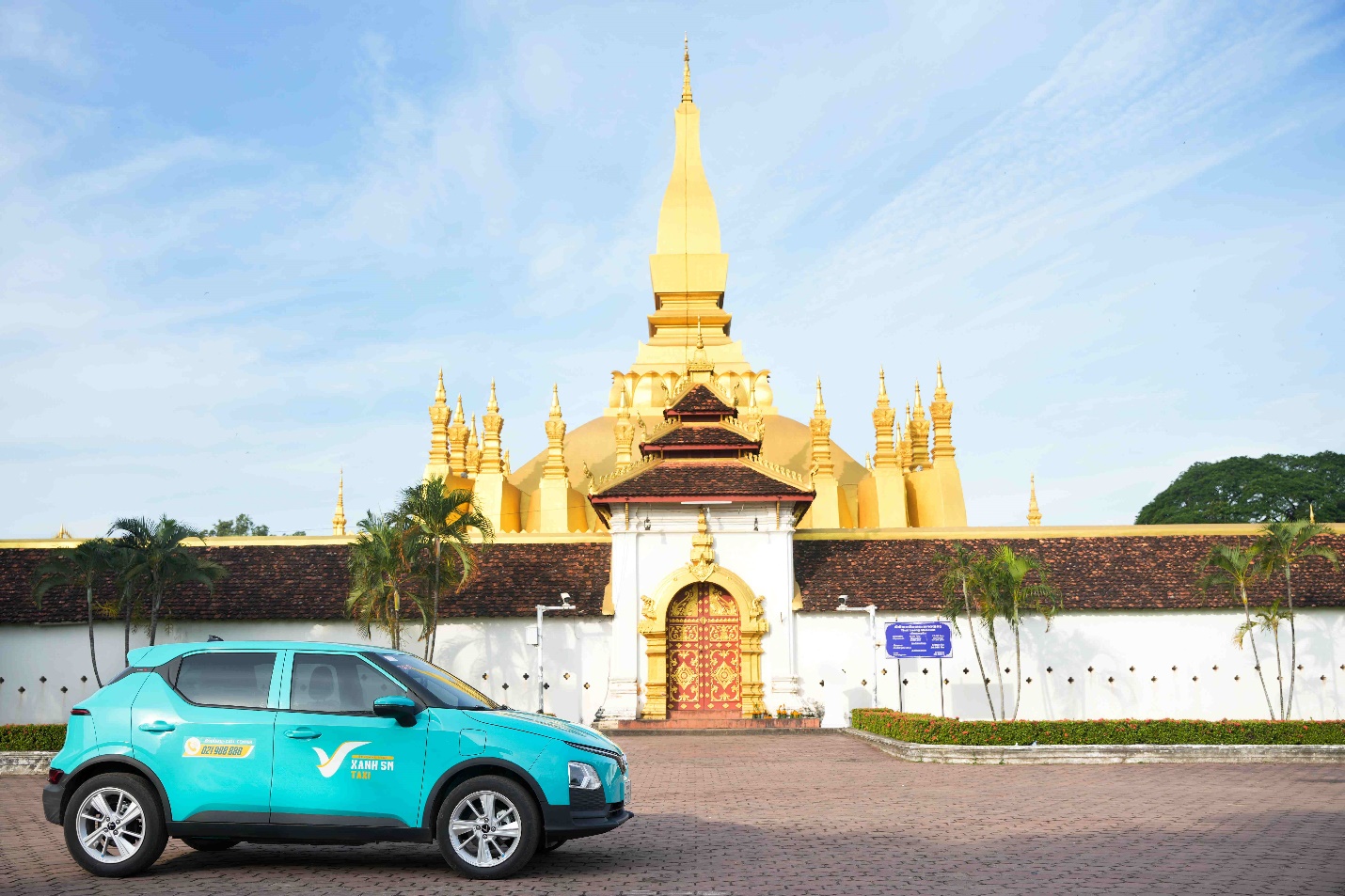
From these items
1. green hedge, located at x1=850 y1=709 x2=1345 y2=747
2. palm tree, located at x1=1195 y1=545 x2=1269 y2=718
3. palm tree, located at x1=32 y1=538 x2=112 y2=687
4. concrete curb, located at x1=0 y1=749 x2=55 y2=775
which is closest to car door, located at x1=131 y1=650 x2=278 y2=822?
concrete curb, located at x1=0 y1=749 x2=55 y2=775

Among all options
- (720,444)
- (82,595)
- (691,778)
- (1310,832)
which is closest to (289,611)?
(82,595)

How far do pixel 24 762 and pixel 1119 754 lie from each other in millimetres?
16278

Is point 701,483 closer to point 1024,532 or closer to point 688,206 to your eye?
point 1024,532

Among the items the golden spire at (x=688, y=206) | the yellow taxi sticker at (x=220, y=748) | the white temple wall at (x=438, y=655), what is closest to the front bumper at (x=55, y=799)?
the yellow taxi sticker at (x=220, y=748)

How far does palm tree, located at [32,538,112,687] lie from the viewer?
26.1 meters

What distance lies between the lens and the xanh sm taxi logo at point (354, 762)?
30.5 ft

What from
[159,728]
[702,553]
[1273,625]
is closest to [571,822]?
[159,728]

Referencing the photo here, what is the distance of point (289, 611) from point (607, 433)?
666 inches

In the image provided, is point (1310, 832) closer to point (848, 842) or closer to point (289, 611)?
point (848, 842)

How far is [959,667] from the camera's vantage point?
28.3 meters

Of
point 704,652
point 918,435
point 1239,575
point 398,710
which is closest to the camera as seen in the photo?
point 398,710

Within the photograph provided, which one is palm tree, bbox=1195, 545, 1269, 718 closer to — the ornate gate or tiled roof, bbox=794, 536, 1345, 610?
tiled roof, bbox=794, 536, 1345, 610

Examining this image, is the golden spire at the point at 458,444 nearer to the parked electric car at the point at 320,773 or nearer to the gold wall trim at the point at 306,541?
the gold wall trim at the point at 306,541

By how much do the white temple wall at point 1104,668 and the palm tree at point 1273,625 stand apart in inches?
9.7
